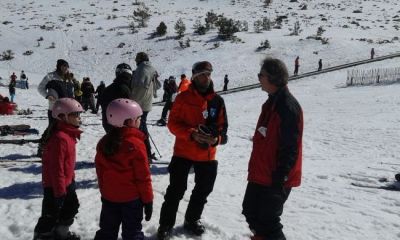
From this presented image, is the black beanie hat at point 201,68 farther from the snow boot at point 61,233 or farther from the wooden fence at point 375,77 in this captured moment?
the wooden fence at point 375,77

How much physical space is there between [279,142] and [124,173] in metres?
1.39

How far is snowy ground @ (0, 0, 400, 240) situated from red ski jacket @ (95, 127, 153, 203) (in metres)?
1.33

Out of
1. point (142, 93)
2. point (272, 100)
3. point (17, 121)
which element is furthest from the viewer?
point (17, 121)

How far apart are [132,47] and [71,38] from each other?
24.5 ft

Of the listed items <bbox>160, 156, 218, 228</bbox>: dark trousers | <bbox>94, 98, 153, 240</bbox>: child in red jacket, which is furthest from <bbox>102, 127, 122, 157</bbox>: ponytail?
<bbox>160, 156, 218, 228</bbox>: dark trousers

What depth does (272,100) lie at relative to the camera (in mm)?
4336

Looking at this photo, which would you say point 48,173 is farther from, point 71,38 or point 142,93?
point 71,38

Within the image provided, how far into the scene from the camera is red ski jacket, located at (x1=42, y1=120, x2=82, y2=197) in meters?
4.58

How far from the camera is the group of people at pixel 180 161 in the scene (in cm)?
415

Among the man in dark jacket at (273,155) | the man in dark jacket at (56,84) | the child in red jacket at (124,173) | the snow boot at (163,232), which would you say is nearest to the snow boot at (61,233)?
the child in red jacket at (124,173)

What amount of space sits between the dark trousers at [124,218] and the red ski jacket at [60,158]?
1.88 ft

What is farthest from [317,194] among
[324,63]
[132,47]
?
[132,47]

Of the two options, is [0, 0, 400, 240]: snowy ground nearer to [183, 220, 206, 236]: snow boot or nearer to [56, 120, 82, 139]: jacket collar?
[183, 220, 206, 236]: snow boot

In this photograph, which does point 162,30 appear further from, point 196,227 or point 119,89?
point 196,227
